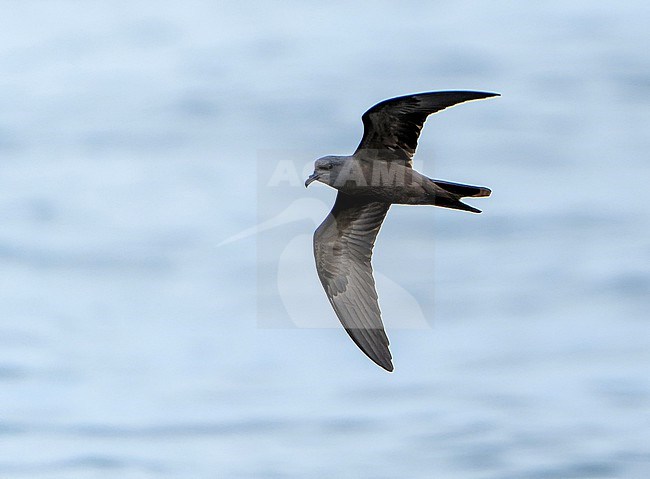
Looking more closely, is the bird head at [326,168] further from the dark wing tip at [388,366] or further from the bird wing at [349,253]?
the dark wing tip at [388,366]

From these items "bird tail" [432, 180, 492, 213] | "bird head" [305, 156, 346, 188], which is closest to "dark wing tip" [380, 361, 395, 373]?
"bird tail" [432, 180, 492, 213]

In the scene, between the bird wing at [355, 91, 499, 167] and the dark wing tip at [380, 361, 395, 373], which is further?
the dark wing tip at [380, 361, 395, 373]

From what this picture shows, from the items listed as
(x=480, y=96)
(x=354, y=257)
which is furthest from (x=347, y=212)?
(x=480, y=96)

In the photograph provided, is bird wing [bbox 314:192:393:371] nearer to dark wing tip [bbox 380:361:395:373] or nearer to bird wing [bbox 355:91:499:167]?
dark wing tip [bbox 380:361:395:373]

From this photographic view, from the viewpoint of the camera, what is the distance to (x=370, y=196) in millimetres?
15734

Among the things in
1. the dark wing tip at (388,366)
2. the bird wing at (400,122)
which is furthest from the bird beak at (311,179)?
the dark wing tip at (388,366)

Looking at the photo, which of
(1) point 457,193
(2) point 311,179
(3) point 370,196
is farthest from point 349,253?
(1) point 457,193

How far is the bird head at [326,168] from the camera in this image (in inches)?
600

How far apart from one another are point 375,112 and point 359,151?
75cm

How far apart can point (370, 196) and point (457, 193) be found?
120cm

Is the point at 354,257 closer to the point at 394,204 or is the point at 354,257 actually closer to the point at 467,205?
the point at 394,204

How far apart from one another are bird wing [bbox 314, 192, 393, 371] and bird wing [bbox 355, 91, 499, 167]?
1.68 metres

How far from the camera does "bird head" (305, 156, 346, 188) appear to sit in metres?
15.2

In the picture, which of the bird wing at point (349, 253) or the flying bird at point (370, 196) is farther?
the bird wing at point (349, 253)
